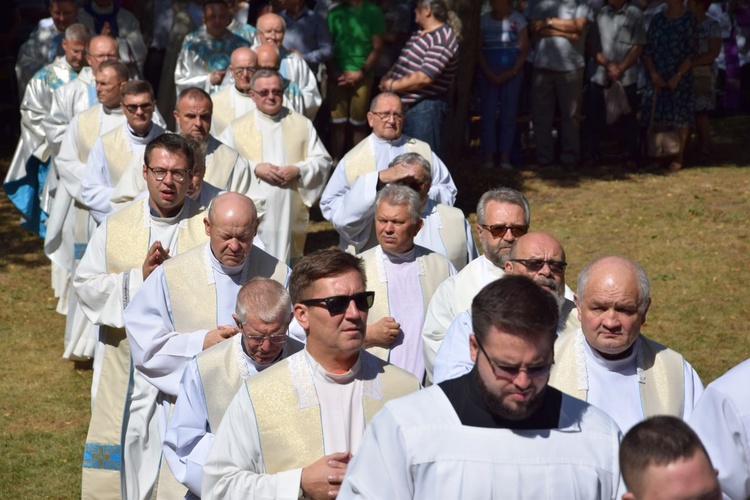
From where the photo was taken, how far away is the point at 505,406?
12.0ft

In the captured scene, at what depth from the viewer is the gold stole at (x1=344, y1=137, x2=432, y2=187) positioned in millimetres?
9234

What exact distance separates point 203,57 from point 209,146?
3553 mm

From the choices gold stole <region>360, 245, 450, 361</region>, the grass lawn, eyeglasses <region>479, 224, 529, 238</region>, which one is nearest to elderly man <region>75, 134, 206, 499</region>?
the grass lawn

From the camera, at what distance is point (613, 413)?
16.8 ft

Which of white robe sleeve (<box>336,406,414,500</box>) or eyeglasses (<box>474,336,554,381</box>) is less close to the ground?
eyeglasses (<box>474,336,554,381</box>)

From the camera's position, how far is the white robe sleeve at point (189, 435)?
17.1 feet

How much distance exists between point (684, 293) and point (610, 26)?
197 inches

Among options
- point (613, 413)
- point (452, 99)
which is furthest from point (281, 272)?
point (452, 99)

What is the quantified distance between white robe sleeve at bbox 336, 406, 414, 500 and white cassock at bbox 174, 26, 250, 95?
29.5 ft

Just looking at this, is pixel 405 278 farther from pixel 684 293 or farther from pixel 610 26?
pixel 610 26

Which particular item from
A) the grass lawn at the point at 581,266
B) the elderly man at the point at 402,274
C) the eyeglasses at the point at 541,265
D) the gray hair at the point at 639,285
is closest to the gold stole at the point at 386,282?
the elderly man at the point at 402,274

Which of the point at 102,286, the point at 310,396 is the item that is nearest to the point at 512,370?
the point at 310,396

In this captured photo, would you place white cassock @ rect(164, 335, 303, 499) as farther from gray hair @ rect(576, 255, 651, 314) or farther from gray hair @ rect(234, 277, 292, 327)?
gray hair @ rect(576, 255, 651, 314)

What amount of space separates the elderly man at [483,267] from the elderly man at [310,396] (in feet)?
4.63
